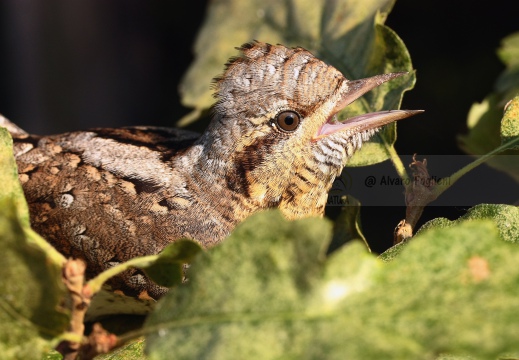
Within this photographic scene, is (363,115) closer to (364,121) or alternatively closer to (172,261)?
(364,121)

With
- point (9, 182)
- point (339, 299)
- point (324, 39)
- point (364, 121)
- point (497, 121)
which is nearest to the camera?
point (339, 299)

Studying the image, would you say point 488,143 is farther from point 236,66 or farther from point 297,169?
point 236,66

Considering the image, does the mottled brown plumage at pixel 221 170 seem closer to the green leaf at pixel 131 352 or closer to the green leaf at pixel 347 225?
the green leaf at pixel 347 225

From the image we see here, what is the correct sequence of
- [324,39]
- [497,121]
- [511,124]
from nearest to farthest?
[511,124] < [497,121] < [324,39]

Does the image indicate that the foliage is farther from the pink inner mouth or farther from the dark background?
the dark background

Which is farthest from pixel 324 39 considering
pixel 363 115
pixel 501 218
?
pixel 501 218

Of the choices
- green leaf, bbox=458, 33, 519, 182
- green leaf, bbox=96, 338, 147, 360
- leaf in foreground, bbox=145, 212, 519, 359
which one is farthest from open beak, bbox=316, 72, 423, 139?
leaf in foreground, bbox=145, 212, 519, 359

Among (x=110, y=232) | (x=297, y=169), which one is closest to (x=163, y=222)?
(x=110, y=232)
